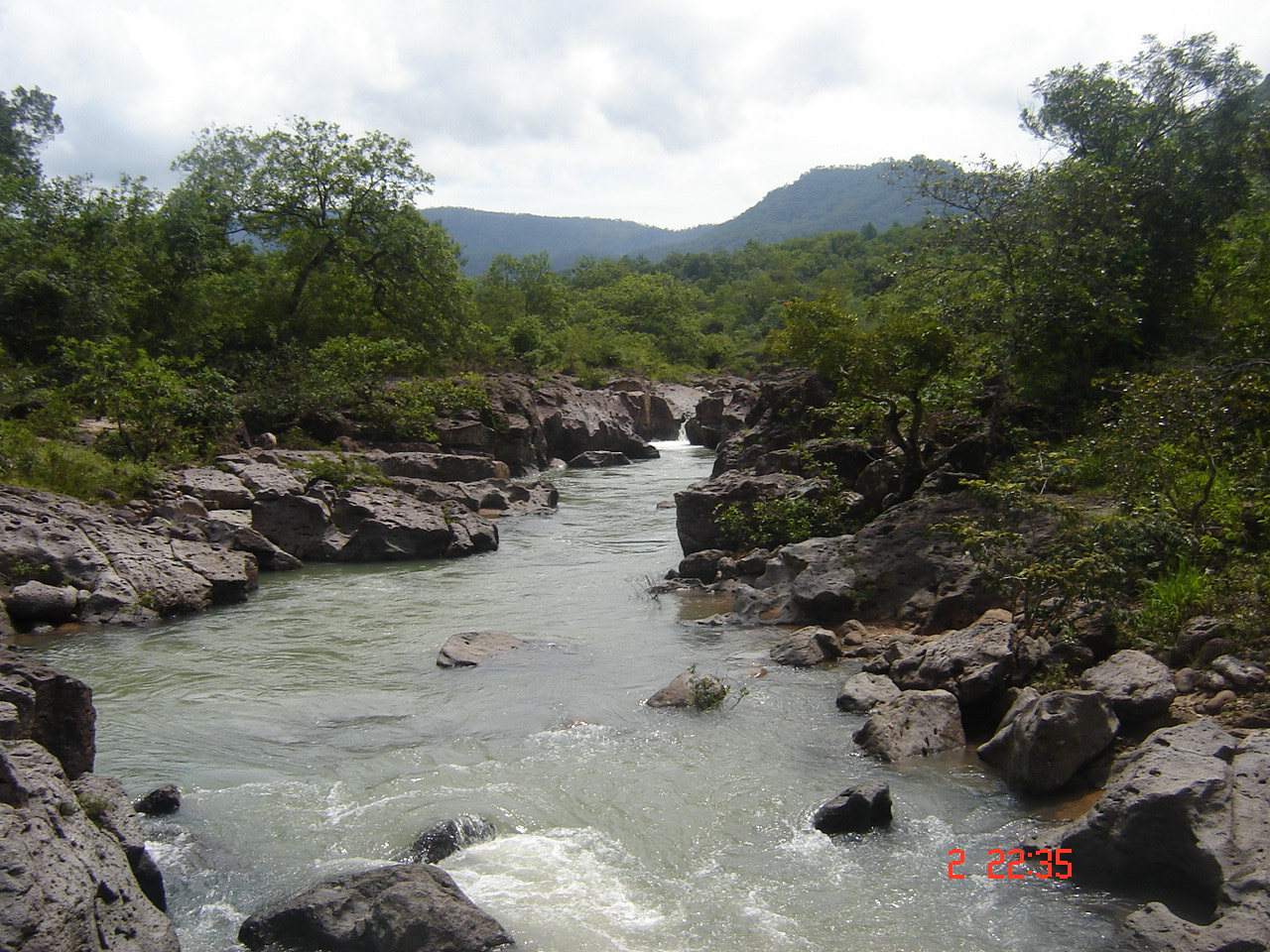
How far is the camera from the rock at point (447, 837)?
6047 millimetres

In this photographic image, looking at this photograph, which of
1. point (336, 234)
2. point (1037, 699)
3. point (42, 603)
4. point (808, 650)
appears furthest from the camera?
point (336, 234)

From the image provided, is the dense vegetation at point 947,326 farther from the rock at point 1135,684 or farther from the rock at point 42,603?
the rock at point 42,603

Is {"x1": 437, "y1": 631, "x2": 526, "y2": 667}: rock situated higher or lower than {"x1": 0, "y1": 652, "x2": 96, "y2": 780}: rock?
lower

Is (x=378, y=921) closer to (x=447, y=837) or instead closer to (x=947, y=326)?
(x=447, y=837)

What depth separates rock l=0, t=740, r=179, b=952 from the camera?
4.00 m

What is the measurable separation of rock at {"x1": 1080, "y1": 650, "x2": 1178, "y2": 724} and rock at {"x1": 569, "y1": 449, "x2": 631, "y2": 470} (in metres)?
26.2

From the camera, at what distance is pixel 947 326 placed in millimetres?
13992

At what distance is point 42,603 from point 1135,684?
490 inches

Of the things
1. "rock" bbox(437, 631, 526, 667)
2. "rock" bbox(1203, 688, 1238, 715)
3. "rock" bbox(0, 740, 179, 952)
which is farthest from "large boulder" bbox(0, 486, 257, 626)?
"rock" bbox(1203, 688, 1238, 715)

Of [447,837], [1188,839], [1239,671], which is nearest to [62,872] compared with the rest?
[447,837]

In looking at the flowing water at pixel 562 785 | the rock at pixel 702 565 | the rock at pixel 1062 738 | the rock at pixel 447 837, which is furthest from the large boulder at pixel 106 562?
the rock at pixel 1062 738

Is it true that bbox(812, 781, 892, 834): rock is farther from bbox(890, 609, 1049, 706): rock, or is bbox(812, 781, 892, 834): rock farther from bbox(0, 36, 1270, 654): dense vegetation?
bbox(0, 36, 1270, 654): dense vegetation

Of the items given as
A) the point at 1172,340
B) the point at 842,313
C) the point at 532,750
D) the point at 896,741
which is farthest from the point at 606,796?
the point at 1172,340

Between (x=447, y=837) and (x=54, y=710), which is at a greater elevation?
(x=54, y=710)
